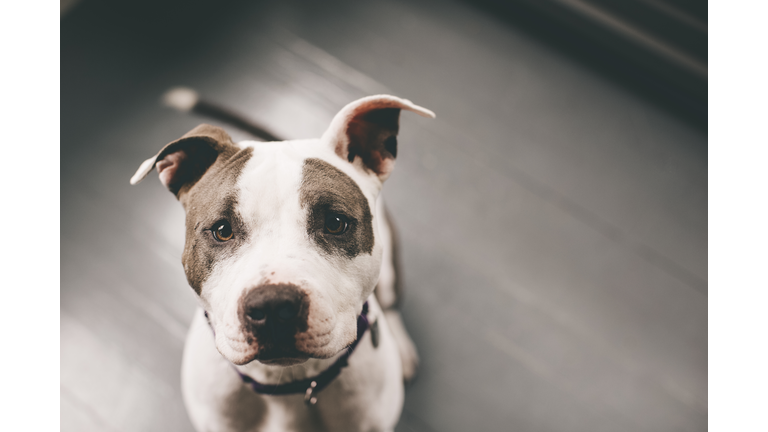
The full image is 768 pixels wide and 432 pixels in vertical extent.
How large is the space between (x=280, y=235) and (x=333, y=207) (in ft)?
0.40

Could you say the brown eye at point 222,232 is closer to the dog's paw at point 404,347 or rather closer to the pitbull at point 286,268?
the pitbull at point 286,268

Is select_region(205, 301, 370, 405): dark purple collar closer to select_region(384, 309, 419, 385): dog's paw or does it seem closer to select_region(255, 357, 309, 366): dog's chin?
select_region(255, 357, 309, 366): dog's chin

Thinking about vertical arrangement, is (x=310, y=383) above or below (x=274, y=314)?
below

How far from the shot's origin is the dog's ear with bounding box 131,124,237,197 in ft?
3.26

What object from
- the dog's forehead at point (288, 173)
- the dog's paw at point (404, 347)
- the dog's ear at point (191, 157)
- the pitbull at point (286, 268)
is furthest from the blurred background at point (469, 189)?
the dog's forehead at point (288, 173)

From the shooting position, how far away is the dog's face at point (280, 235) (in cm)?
82

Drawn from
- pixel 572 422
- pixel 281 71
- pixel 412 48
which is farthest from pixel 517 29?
pixel 572 422

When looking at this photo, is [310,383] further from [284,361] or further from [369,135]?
[369,135]

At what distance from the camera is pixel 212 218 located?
91 cm

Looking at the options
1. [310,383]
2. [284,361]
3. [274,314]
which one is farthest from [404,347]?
[274,314]

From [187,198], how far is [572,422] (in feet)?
5.87

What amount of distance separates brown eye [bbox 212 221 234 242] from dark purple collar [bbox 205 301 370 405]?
0.25 m

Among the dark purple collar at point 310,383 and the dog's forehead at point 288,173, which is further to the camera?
the dark purple collar at point 310,383

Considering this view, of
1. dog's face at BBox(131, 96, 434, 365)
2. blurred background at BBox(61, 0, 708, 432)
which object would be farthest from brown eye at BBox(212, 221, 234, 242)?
blurred background at BBox(61, 0, 708, 432)
